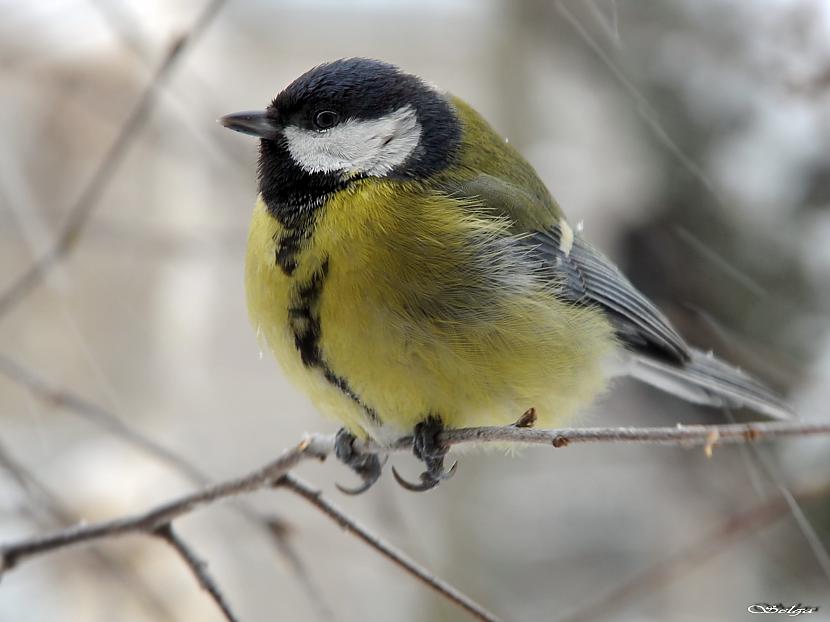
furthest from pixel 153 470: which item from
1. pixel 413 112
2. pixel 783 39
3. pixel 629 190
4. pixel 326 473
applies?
pixel 783 39

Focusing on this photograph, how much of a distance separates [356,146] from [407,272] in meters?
0.30

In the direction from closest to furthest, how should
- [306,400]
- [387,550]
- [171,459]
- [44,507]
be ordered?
1. [387,550]
2. [171,459]
3. [44,507]
4. [306,400]

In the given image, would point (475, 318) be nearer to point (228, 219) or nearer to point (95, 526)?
point (95, 526)

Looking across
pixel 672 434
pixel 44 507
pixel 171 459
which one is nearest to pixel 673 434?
pixel 672 434

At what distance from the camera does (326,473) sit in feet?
15.6

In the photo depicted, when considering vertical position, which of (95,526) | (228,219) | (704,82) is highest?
(228,219)

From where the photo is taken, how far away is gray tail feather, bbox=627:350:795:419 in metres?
2.00

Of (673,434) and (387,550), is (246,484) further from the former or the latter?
(673,434)

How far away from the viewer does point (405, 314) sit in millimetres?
1571

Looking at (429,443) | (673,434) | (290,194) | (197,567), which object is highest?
(290,194)

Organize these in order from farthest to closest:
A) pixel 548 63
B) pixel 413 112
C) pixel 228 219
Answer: pixel 228 219, pixel 548 63, pixel 413 112

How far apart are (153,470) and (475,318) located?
2731 millimetres

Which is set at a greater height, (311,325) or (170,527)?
(311,325)

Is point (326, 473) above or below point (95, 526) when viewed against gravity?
above
